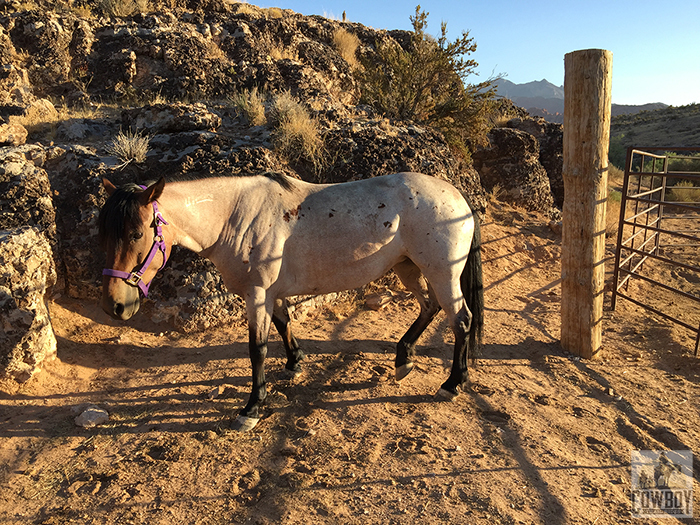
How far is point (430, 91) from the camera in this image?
8055 millimetres

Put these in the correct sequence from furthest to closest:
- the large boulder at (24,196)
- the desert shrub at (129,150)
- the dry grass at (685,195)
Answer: the dry grass at (685,195) < the desert shrub at (129,150) < the large boulder at (24,196)

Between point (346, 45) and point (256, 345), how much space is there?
9.56 metres

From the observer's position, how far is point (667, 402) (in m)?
3.37

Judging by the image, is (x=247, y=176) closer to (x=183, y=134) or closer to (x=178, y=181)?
(x=178, y=181)

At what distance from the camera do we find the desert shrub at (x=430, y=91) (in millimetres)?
7719

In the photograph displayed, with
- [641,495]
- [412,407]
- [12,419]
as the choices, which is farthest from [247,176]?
[641,495]

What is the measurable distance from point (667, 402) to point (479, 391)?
5.18ft

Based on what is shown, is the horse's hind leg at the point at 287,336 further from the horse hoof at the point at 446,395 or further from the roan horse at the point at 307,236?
the horse hoof at the point at 446,395

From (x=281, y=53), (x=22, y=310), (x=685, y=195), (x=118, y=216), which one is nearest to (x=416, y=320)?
(x=118, y=216)

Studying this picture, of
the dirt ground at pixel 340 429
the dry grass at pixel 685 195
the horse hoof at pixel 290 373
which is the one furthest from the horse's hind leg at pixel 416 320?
the dry grass at pixel 685 195

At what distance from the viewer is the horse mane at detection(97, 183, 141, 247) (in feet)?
8.16

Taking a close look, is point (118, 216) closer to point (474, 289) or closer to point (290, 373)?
point (290, 373)

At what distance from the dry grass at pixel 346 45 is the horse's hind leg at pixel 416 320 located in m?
7.90

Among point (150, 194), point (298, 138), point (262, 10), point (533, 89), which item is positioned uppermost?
point (533, 89)
